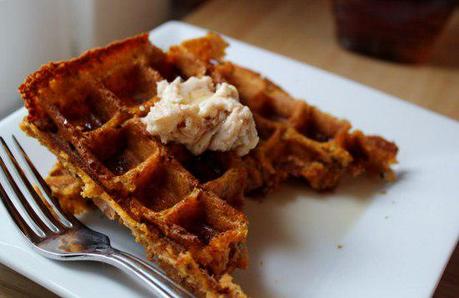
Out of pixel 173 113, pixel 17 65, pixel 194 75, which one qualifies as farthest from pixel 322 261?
pixel 17 65

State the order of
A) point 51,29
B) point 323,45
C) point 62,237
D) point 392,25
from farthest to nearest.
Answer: point 323,45 < point 392,25 < point 51,29 < point 62,237

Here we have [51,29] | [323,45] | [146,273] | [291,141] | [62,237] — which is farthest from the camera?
[323,45]

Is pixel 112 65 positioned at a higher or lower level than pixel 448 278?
higher

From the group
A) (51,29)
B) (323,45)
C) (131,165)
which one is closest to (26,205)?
(131,165)

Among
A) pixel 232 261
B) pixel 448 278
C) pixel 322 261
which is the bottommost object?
pixel 448 278

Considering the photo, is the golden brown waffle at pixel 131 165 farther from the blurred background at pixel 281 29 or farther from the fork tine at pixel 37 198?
the blurred background at pixel 281 29

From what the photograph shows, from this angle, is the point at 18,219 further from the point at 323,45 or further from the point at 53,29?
the point at 323,45

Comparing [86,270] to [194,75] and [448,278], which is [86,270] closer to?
[194,75]
